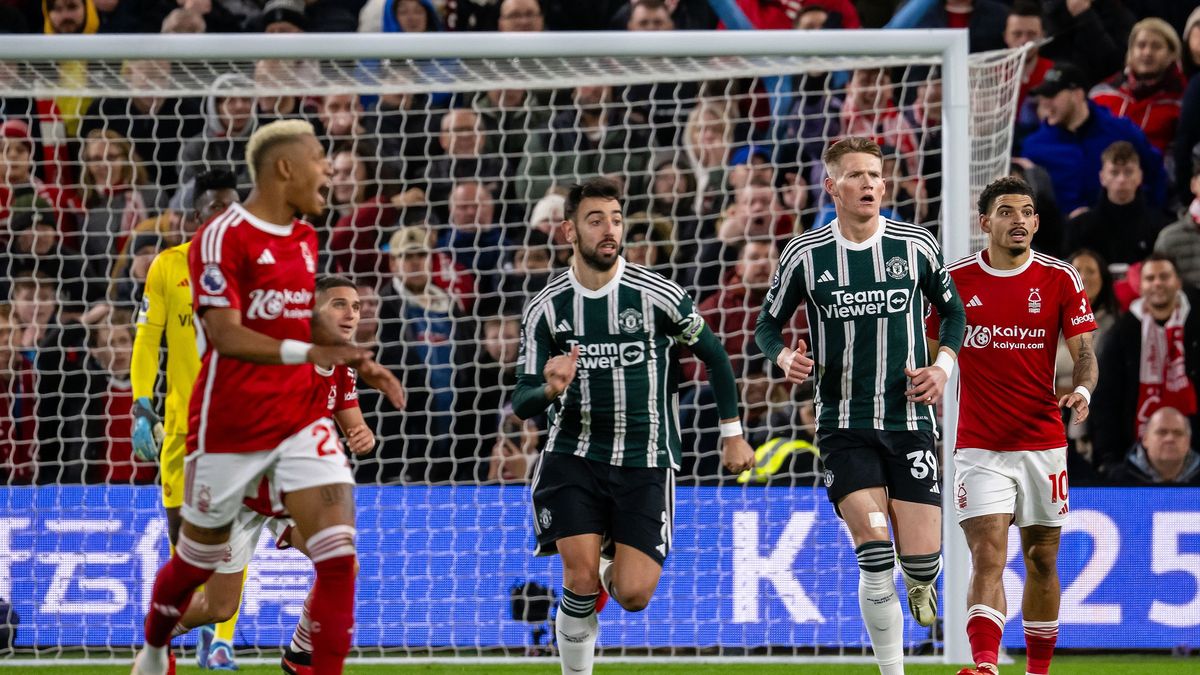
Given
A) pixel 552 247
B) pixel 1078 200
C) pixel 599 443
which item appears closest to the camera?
pixel 599 443

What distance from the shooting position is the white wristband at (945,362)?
6.07 meters

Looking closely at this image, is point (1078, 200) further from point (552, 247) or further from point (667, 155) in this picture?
point (552, 247)

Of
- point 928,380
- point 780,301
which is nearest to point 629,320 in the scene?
point 780,301

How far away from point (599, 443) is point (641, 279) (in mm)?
698

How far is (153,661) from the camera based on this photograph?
5.66m

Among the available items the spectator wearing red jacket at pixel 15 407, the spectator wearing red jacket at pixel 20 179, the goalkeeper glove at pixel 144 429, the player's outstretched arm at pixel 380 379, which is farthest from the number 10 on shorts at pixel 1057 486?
the spectator wearing red jacket at pixel 20 179

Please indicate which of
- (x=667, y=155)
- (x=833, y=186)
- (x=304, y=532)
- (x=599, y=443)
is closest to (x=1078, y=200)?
(x=667, y=155)

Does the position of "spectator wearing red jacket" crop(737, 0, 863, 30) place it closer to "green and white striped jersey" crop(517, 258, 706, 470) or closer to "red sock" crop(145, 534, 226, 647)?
"green and white striped jersey" crop(517, 258, 706, 470)

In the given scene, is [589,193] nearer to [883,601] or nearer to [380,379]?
[380,379]

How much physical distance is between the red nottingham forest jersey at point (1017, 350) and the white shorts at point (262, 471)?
2.89 metres

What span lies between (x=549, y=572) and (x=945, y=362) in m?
3.21

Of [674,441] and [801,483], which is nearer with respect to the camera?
[674,441]

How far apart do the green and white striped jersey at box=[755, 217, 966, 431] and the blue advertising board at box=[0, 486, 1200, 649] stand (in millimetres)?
2308

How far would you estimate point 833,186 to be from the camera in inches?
251
